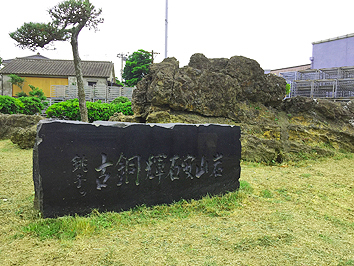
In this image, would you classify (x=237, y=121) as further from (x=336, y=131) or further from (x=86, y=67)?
(x=86, y=67)

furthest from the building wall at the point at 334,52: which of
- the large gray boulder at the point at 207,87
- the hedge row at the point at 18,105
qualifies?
the hedge row at the point at 18,105

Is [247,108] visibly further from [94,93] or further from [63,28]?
[94,93]

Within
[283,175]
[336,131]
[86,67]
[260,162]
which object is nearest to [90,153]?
[283,175]

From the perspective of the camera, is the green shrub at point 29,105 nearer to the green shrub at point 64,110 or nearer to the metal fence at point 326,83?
the green shrub at point 64,110

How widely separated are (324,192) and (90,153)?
4.00 meters

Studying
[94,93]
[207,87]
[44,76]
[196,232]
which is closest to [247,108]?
[207,87]

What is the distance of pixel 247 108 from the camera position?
7.92 m

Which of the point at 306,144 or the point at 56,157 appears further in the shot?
the point at 306,144

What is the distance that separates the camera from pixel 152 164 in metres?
3.69

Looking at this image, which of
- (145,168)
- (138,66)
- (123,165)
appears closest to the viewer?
(123,165)

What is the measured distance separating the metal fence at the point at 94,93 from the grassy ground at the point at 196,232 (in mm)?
14282

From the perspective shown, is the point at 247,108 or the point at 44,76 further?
the point at 44,76

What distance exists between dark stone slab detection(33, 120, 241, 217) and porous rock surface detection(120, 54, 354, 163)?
2947mm

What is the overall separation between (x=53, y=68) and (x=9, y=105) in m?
12.2
